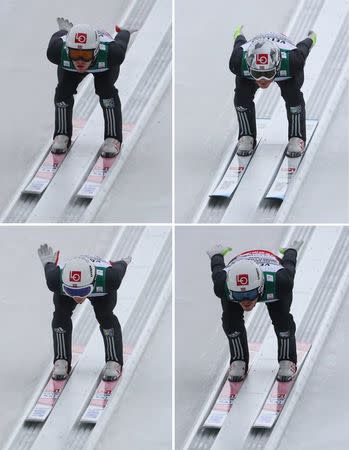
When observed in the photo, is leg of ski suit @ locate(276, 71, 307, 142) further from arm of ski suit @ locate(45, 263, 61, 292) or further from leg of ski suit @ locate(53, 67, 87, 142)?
arm of ski suit @ locate(45, 263, 61, 292)

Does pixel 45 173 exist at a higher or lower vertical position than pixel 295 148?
lower

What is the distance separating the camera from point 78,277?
1731 centimetres

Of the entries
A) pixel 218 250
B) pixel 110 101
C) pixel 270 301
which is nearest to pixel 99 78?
pixel 110 101

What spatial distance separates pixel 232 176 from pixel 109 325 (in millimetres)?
2140

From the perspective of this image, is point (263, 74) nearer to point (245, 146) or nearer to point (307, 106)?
point (245, 146)

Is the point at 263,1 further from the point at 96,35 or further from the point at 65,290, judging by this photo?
the point at 65,290

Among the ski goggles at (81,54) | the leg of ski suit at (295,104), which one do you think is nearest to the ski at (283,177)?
the leg of ski suit at (295,104)

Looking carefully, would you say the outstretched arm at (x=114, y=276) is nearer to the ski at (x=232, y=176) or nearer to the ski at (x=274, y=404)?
the ski at (x=274, y=404)

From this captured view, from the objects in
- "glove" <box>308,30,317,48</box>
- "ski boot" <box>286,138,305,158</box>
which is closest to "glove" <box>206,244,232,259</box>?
"ski boot" <box>286,138,305,158</box>

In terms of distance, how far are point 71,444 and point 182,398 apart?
36.2 inches

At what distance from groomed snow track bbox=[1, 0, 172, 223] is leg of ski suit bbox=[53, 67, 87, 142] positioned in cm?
23

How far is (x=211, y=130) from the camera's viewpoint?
1998cm

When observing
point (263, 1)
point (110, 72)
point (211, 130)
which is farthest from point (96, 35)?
point (263, 1)

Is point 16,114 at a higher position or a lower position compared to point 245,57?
lower
